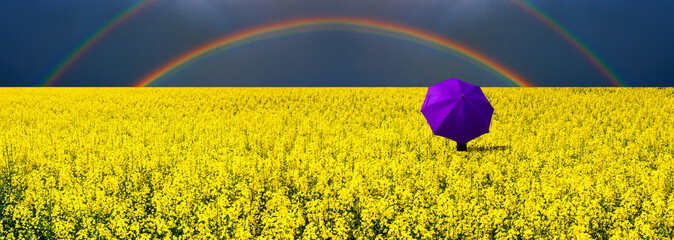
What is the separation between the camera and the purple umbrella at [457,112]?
38.3 ft

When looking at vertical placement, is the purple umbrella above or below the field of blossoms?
above

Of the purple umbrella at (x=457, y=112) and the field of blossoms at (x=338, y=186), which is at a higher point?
the purple umbrella at (x=457, y=112)

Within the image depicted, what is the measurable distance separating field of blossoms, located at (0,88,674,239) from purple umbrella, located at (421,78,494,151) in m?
0.59

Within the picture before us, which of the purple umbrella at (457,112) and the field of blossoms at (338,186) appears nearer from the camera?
the field of blossoms at (338,186)

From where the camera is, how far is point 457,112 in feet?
38.3

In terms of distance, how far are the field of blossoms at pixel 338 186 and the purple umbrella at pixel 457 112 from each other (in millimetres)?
589

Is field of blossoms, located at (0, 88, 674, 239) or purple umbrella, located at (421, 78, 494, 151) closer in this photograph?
field of blossoms, located at (0, 88, 674, 239)

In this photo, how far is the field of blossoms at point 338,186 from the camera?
5.73 meters

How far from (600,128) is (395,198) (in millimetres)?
12517

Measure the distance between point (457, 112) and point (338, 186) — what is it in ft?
17.2

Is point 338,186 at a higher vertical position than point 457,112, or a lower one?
lower

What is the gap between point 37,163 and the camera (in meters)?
10.4

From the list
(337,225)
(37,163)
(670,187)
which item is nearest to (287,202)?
(337,225)

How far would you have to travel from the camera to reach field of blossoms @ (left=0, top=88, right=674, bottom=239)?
5.73m
